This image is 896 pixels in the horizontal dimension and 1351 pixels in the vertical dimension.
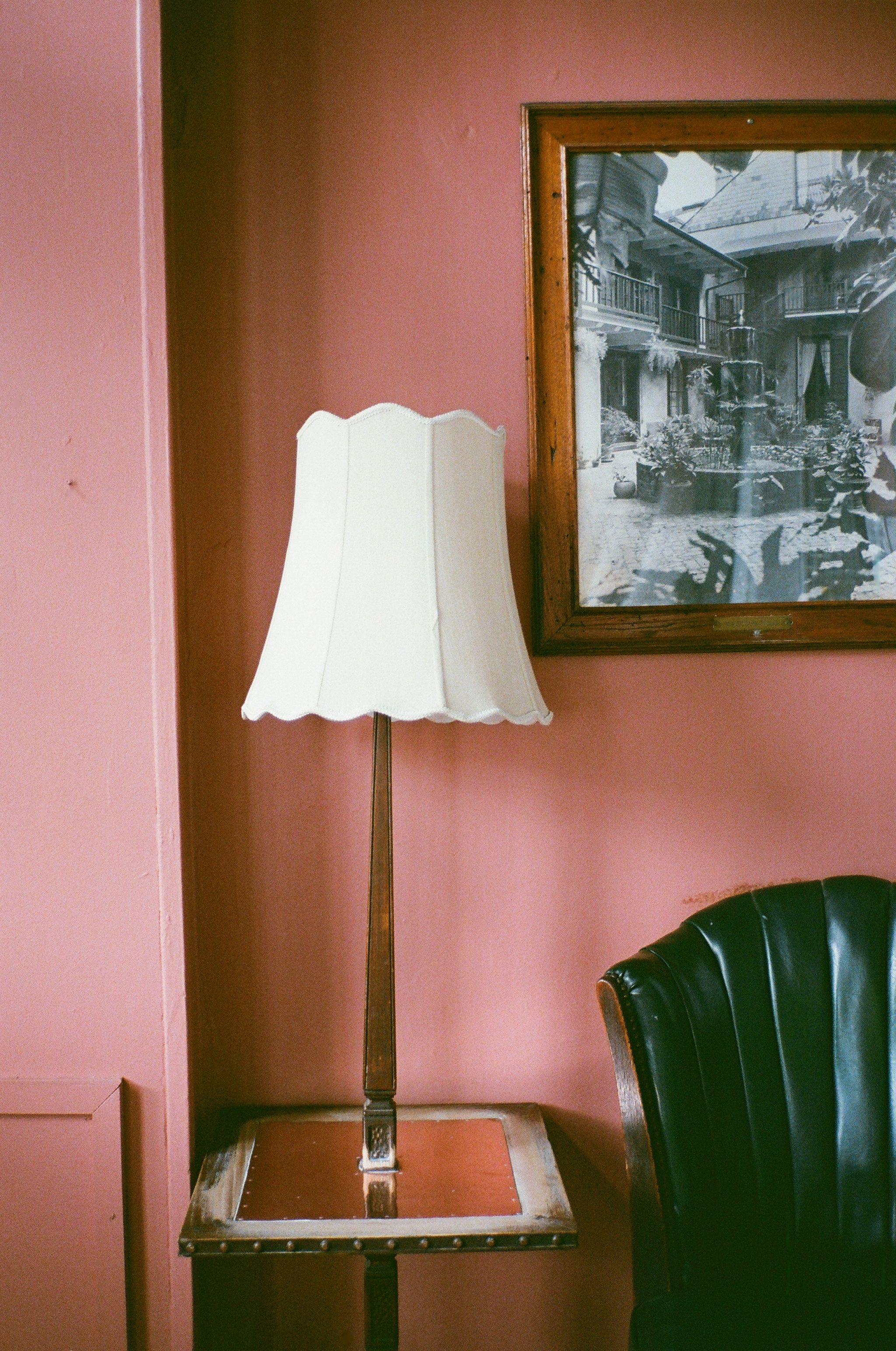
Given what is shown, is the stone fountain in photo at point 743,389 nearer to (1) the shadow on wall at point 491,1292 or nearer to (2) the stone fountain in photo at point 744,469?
(2) the stone fountain in photo at point 744,469

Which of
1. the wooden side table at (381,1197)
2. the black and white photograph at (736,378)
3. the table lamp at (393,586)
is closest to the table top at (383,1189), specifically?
the wooden side table at (381,1197)

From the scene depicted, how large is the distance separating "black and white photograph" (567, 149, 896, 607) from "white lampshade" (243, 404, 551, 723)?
44 cm

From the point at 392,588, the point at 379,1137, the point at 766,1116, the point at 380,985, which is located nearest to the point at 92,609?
the point at 392,588

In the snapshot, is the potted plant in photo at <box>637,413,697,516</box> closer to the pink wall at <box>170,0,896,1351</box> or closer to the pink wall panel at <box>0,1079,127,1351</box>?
the pink wall at <box>170,0,896,1351</box>

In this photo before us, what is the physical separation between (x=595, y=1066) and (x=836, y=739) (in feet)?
2.33

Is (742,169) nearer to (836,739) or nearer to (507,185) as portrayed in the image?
(507,185)

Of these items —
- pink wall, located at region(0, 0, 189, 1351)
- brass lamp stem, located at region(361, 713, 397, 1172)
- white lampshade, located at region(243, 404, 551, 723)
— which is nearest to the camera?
white lampshade, located at region(243, 404, 551, 723)

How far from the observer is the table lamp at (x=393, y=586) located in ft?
3.61

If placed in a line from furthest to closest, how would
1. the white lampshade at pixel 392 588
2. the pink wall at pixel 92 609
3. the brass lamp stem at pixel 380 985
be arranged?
the pink wall at pixel 92 609, the brass lamp stem at pixel 380 985, the white lampshade at pixel 392 588

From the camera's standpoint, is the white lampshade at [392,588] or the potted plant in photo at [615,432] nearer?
the white lampshade at [392,588]

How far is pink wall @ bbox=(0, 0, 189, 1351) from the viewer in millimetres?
1348

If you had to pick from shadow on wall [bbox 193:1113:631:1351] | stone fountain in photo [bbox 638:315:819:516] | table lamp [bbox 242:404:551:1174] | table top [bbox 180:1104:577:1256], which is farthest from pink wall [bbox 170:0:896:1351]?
table lamp [bbox 242:404:551:1174]

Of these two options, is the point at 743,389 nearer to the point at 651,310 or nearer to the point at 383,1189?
the point at 651,310

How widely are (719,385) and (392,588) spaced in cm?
79
